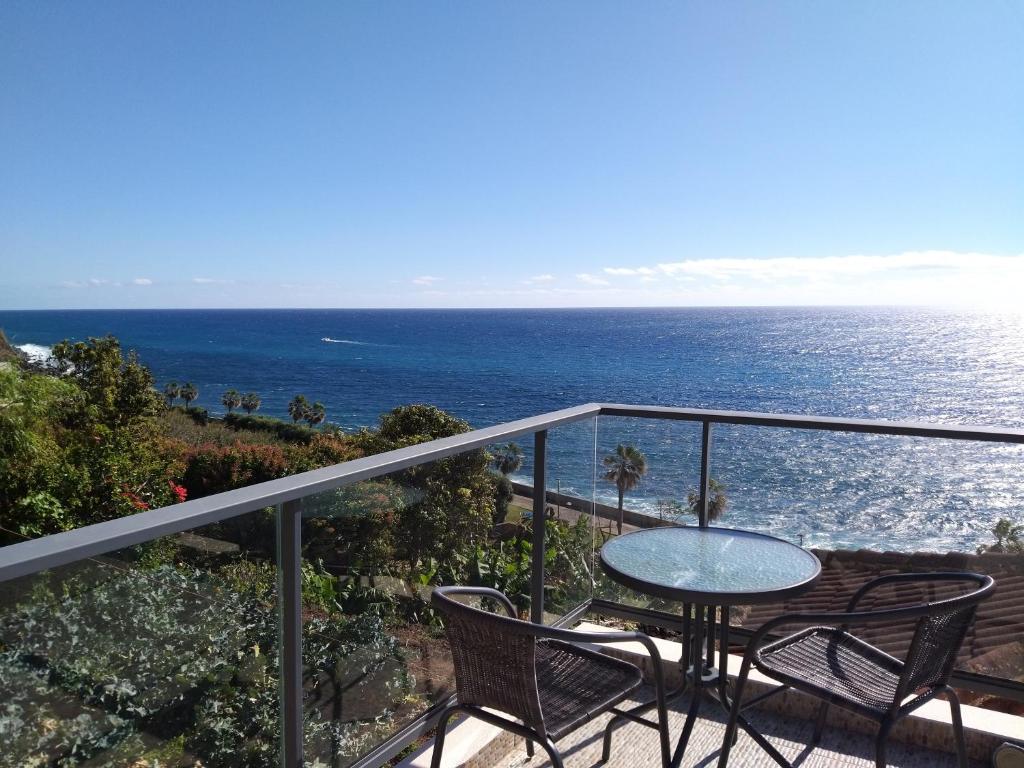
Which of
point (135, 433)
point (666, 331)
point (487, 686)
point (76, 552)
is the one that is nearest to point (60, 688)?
point (76, 552)

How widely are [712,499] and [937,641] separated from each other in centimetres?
152

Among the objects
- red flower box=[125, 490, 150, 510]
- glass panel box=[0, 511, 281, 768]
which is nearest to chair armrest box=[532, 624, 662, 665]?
glass panel box=[0, 511, 281, 768]

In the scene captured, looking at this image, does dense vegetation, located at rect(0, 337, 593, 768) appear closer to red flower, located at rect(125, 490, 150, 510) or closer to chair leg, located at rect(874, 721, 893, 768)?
chair leg, located at rect(874, 721, 893, 768)

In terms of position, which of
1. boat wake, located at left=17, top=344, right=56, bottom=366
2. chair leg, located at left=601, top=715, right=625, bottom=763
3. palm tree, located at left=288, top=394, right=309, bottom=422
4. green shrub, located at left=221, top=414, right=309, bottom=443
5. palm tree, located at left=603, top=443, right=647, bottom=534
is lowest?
green shrub, located at left=221, top=414, right=309, bottom=443

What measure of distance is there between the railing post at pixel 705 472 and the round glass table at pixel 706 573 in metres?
0.48

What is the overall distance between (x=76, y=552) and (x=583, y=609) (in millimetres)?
2692

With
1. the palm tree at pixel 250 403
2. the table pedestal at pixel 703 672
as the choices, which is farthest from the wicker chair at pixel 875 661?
the palm tree at pixel 250 403

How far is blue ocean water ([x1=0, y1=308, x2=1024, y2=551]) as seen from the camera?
3.01 metres

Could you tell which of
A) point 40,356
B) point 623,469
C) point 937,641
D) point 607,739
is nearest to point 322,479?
point 607,739

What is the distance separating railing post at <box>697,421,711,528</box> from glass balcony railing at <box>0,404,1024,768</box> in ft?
0.03

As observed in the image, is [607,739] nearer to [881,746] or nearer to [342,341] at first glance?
[881,746]

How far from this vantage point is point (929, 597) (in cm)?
279

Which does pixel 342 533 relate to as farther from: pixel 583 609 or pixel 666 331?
pixel 666 331

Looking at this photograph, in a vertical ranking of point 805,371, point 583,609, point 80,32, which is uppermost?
point 80,32
